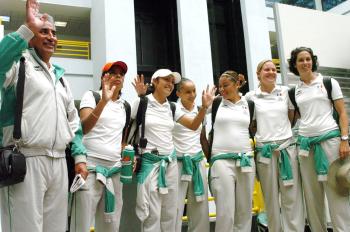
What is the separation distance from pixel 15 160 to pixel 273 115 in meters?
2.77

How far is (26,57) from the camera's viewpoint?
8.21ft

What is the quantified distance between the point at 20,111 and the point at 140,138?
158 centimetres

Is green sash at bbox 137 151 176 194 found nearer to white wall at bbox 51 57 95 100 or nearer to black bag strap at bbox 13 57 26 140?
black bag strap at bbox 13 57 26 140

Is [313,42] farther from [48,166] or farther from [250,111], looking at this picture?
[48,166]

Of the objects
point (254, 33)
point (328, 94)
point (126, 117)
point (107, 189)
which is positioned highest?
point (254, 33)

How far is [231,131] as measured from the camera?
12.9 ft

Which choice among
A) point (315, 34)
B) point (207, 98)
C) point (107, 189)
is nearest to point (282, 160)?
point (207, 98)

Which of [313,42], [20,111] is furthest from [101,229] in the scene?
[313,42]

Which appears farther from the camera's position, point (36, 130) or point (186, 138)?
point (186, 138)

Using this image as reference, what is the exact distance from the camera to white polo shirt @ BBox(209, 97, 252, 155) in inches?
154

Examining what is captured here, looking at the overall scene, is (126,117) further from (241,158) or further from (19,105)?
(19,105)

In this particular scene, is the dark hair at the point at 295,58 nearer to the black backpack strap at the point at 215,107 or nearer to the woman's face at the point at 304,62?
the woman's face at the point at 304,62

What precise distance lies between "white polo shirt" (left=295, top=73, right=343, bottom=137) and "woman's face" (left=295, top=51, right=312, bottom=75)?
0.17 meters

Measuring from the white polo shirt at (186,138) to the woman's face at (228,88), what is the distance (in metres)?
0.44
